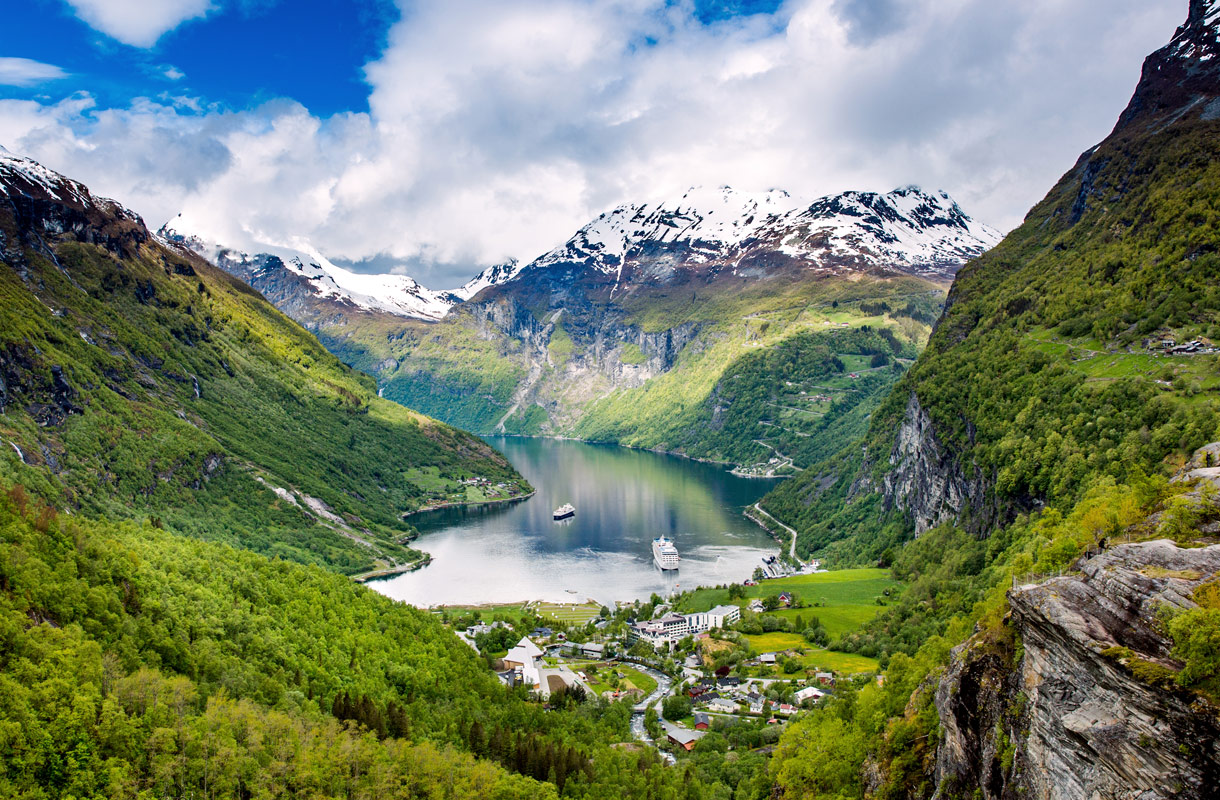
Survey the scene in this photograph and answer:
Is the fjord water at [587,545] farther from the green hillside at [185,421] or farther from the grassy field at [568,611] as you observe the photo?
the green hillside at [185,421]

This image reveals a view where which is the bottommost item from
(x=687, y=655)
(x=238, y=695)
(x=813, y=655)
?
(x=687, y=655)

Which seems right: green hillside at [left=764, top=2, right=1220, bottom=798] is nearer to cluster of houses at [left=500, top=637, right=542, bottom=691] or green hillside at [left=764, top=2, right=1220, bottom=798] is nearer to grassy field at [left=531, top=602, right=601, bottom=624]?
cluster of houses at [left=500, top=637, right=542, bottom=691]

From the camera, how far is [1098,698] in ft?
55.4

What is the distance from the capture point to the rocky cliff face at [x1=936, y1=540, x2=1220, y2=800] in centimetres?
1526

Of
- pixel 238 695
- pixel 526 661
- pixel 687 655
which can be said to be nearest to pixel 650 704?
pixel 526 661

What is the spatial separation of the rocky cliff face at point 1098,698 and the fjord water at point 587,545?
255 ft

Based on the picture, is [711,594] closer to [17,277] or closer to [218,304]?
[17,277]

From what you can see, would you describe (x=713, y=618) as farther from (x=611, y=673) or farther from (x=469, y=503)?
(x=469, y=503)

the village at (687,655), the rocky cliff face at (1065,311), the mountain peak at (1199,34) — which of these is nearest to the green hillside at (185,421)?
the village at (687,655)

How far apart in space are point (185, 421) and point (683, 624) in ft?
285

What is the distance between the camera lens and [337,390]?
193 metres

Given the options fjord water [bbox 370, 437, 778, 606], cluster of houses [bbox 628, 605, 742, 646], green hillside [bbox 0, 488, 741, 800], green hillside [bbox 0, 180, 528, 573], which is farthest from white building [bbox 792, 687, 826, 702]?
green hillside [bbox 0, 180, 528, 573]

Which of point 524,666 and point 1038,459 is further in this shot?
point 524,666

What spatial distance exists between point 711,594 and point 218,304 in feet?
475
